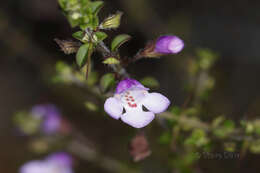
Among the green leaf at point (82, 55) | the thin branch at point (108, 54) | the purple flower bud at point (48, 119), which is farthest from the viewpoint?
the purple flower bud at point (48, 119)

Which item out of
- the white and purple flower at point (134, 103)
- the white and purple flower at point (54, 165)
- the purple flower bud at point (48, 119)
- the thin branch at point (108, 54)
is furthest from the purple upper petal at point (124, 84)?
the white and purple flower at point (54, 165)

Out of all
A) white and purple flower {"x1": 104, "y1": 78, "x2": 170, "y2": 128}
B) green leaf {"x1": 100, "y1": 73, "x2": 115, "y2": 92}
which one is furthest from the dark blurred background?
green leaf {"x1": 100, "y1": 73, "x2": 115, "y2": 92}

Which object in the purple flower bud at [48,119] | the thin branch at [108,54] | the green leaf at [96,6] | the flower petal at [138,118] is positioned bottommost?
the flower petal at [138,118]

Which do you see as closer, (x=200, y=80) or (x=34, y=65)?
(x=200, y=80)

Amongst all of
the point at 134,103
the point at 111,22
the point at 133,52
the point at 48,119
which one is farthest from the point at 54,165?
the point at 111,22

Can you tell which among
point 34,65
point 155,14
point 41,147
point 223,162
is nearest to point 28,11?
point 34,65

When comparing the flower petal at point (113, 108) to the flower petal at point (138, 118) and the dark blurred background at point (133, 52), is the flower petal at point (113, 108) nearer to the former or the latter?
the flower petal at point (138, 118)

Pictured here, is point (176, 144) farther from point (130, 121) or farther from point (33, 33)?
point (33, 33)
